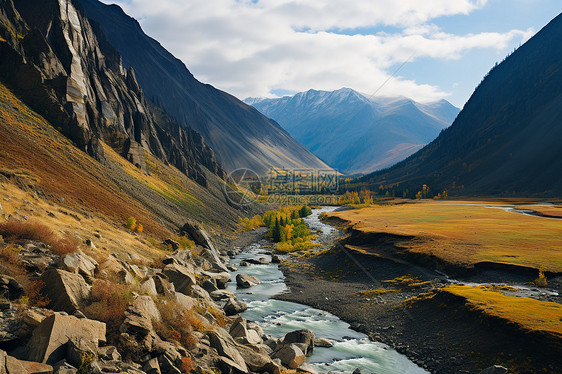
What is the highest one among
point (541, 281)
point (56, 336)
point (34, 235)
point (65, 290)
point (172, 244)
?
point (34, 235)

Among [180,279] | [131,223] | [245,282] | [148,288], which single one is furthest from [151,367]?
[131,223]

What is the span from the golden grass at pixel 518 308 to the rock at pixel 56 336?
30975 millimetres

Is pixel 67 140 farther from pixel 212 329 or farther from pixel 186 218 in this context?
pixel 212 329

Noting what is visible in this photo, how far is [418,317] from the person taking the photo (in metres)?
36.4

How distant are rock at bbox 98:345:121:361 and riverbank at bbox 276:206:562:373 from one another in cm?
2500

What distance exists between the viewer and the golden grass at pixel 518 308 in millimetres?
→ 26688

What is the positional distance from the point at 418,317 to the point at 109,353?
3231 cm

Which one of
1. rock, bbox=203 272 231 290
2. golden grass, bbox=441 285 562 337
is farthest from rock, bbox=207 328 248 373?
rock, bbox=203 272 231 290

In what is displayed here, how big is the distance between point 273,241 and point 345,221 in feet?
117

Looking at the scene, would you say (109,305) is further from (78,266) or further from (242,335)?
(242,335)

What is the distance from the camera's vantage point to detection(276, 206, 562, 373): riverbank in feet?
86.2

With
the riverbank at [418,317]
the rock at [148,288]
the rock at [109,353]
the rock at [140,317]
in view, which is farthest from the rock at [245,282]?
the rock at [109,353]

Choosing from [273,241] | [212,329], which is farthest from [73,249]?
[273,241]

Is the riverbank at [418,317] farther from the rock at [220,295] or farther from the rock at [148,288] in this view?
the rock at [148,288]
